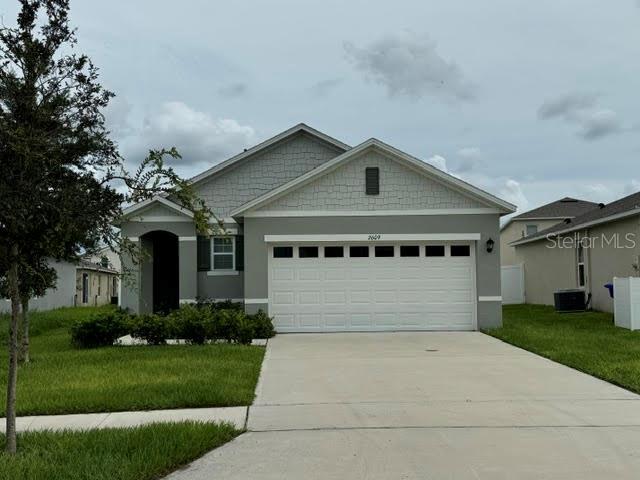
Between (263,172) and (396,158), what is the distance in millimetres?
5929

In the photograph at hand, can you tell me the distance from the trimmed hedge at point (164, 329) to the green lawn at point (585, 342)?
627 cm

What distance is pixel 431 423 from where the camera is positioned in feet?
24.6

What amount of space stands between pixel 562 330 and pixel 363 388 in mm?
8996

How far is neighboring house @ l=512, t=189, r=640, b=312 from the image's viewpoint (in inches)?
801

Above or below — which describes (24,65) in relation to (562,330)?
above

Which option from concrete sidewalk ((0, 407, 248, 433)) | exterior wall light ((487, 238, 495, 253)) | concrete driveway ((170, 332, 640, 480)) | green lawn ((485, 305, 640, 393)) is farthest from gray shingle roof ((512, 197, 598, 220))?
concrete sidewalk ((0, 407, 248, 433))

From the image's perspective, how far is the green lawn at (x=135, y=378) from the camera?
332 inches

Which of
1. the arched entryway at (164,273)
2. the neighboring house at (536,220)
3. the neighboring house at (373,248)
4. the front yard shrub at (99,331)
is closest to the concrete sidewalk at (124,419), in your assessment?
the front yard shrub at (99,331)

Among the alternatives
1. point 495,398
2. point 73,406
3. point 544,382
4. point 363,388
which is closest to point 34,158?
point 73,406

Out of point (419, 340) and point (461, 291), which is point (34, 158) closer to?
point (419, 340)

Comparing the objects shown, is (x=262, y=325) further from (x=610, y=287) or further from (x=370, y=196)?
(x=610, y=287)

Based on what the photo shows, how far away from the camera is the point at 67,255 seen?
6871 millimetres

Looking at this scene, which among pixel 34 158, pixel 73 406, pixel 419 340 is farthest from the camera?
pixel 419 340

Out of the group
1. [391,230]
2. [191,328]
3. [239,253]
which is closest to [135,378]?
[191,328]
